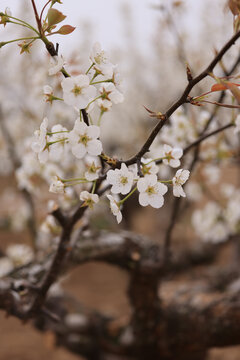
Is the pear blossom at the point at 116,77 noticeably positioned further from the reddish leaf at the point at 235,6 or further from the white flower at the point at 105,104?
the reddish leaf at the point at 235,6

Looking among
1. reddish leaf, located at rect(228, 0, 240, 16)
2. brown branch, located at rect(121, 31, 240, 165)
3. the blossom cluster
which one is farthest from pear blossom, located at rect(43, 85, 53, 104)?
reddish leaf, located at rect(228, 0, 240, 16)

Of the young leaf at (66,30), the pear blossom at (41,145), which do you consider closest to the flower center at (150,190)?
the pear blossom at (41,145)

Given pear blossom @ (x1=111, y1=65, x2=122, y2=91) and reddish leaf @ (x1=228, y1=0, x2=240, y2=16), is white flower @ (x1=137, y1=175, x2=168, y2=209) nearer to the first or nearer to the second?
pear blossom @ (x1=111, y1=65, x2=122, y2=91)

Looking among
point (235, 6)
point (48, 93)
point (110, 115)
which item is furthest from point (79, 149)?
point (110, 115)

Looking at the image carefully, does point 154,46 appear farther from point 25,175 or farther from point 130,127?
point 25,175

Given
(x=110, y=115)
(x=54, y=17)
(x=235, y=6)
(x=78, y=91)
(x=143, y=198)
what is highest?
(x=110, y=115)

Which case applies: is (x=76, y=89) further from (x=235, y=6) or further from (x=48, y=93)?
(x=235, y=6)

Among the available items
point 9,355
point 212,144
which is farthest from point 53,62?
point 9,355
